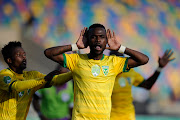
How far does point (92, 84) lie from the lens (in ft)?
11.1

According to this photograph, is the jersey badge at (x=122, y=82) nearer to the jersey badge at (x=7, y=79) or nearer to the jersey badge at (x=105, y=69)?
the jersey badge at (x=105, y=69)

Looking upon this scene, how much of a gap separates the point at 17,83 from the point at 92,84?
41.9 inches

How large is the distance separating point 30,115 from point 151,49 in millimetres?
4764

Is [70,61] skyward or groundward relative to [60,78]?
skyward

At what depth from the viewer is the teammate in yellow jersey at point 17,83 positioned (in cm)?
387

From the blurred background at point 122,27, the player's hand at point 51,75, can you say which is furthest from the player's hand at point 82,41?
the blurred background at point 122,27

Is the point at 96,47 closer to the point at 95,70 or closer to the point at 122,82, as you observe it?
the point at 95,70

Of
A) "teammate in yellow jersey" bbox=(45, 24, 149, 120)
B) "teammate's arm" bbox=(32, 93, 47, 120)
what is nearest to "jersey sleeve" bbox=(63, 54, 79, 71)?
"teammate in yellow jersey" bbox=(45, 24, 149, 120)

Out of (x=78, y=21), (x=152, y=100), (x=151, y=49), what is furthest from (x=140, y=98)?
(x=78, y=21)

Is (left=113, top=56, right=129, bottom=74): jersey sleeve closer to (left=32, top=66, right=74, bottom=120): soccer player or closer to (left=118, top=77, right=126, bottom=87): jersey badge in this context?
(left=118, top=77, right=126, bottom=87): jersey badge

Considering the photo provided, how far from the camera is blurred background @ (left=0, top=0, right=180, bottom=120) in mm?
10336

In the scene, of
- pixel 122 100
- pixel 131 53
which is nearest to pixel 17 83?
pixel 131 53

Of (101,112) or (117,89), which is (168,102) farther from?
(101,112)

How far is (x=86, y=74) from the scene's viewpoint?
3408mm
